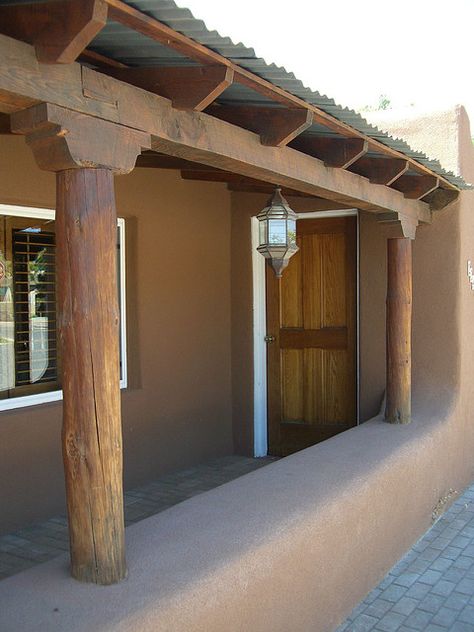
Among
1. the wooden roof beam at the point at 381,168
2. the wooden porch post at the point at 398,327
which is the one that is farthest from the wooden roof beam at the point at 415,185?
the wooden roof beam at the point at 381,168

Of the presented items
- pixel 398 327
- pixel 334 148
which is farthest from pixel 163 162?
pixel 398 327

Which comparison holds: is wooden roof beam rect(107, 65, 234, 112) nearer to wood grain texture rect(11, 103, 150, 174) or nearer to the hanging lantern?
wood grain texture rect(11, 103, 150, 174)

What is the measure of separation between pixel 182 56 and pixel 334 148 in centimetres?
156

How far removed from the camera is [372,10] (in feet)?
82.0

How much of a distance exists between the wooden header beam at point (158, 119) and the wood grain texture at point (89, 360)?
0.91 ft

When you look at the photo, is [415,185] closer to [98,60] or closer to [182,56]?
[182,56]

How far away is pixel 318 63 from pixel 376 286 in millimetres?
29067

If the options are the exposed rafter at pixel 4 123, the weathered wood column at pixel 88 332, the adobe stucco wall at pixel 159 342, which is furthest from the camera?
the adobe stucco wall at pixel 159 342

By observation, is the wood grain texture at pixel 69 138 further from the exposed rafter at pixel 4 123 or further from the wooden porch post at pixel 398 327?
the wooden porch post at pixel 398 327

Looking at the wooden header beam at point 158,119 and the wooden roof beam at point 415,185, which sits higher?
the wooden roof beam at point 415,185

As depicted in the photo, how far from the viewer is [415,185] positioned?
523 centimetres

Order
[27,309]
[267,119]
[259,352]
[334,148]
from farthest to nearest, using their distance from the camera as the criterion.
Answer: [259,352] < [27,309] < [334,148] < [267,119]

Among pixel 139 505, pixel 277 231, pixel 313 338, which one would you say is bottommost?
pixel 139 505

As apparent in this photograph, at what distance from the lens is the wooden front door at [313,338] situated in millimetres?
6637
